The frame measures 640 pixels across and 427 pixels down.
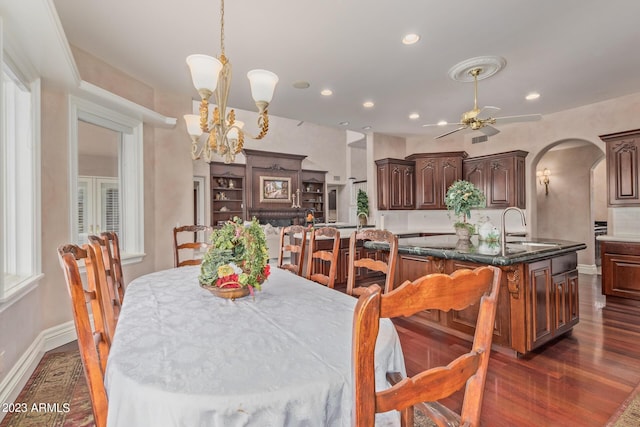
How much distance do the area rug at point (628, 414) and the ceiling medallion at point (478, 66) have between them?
3.05 meters

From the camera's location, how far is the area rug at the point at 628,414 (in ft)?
5.85

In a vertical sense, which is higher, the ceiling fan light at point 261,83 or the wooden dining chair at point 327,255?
the ceiling fan light at point 261,83

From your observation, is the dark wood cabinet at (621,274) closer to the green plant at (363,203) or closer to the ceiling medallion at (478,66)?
the ceiling medallion at (478,66)

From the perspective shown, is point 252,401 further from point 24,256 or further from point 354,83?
point 354,83

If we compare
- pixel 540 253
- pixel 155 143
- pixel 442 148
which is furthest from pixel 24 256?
pixel 442 148

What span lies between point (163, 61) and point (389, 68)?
2.39 metres

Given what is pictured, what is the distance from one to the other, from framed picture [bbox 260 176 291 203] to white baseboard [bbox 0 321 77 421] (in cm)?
688

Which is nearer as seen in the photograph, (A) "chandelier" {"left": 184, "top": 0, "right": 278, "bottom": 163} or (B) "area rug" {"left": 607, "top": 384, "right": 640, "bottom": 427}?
(B) "area rug" {"left": 607, "top": 384, "right": 640, "bottom": 427}

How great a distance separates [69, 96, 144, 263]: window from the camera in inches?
136

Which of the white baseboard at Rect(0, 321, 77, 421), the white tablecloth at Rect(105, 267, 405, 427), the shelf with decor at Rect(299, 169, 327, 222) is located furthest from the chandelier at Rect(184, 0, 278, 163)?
the shelf with decor at Rect(299, 169, 327, 222)

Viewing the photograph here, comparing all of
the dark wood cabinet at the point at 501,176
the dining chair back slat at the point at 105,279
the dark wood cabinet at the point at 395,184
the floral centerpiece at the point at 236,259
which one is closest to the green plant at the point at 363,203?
the dark wood cabinet at the point at 395,184

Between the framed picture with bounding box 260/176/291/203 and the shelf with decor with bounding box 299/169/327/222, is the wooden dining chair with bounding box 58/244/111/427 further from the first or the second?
the shelf with decor with bounding box 299/169/327/222

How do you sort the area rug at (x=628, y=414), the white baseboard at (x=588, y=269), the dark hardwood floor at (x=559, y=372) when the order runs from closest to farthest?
the area rug at (x=628, y=414) < the dark hardwood floor at (x=559, y=372) < the white baseboard at (x=588, y=269)

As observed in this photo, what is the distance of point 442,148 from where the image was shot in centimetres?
681
